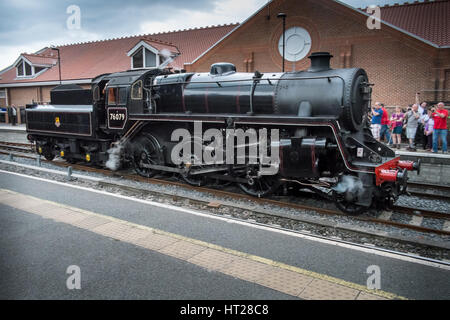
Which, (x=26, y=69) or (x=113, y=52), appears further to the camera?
(x=26, y=69)

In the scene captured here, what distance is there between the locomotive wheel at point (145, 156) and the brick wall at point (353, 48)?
1226 centimetres

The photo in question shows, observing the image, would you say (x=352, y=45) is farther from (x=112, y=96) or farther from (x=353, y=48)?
(x=112, y=96)

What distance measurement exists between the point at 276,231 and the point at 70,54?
34.4 metres

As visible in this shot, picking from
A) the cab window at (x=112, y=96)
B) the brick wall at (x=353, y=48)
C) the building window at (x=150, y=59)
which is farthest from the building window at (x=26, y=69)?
the cab window at (x=112, y=96)

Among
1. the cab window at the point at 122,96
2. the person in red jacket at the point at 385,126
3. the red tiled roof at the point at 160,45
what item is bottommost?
the person in red jacket at the point at 385,126

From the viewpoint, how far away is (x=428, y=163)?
1106 centimetres

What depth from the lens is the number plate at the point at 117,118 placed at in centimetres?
1018

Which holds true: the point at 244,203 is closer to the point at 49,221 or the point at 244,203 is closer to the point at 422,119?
the point at 49,221

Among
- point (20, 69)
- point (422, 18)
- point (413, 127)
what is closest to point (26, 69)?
point (20, 69)

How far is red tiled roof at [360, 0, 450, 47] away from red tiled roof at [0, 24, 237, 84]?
1158cm

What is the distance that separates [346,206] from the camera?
23.5 feet

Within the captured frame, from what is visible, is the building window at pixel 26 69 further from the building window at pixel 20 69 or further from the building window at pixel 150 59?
the building window at pixel 150 59

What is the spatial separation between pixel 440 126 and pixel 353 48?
773 cm
